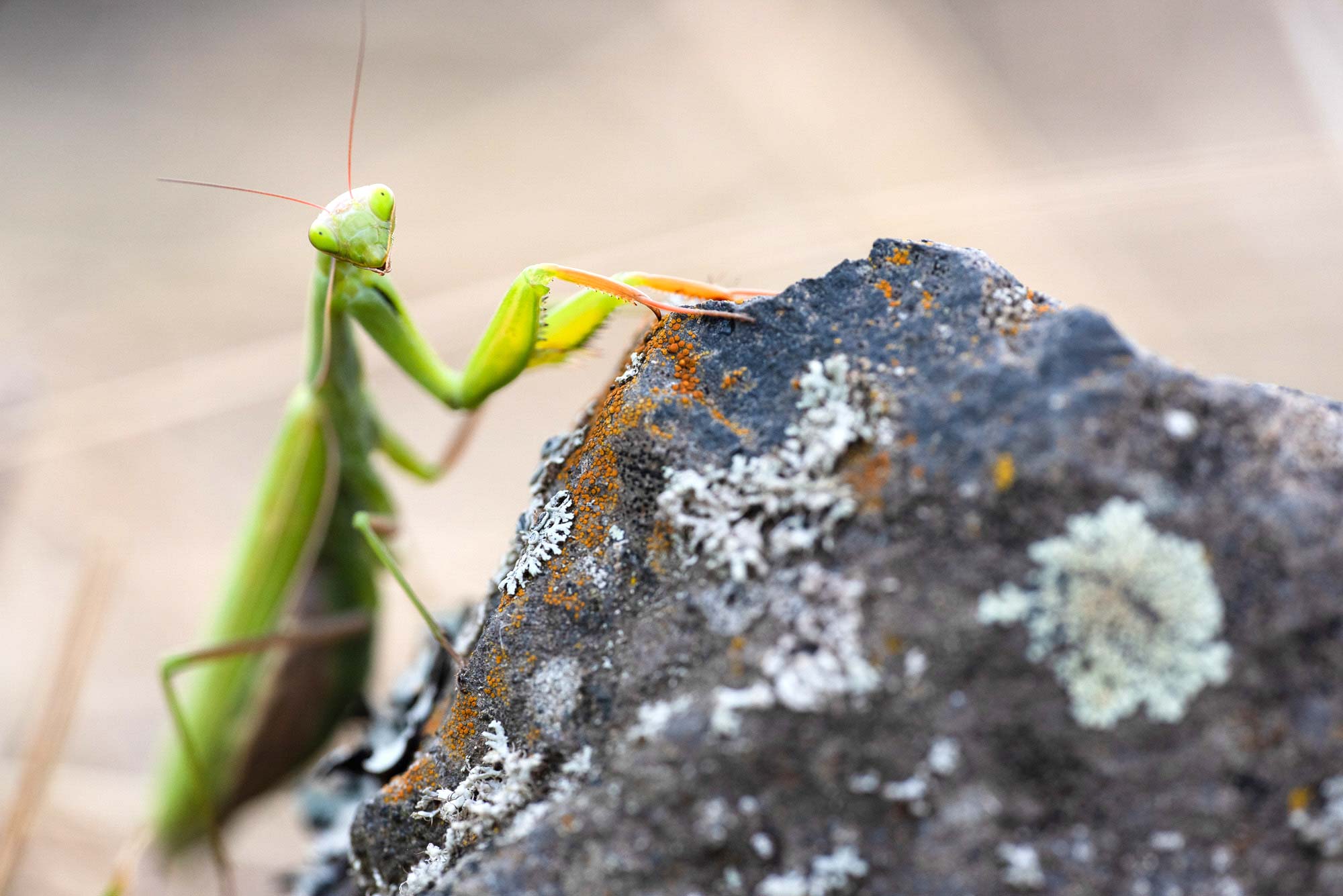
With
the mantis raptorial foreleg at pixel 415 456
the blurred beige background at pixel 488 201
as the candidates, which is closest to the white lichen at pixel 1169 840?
the mantis raptorial foreleg at pixel 415 456

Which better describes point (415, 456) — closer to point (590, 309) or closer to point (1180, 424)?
point (590, 309)

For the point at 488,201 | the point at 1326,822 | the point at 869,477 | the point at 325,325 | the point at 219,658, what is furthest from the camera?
the point at 488,201

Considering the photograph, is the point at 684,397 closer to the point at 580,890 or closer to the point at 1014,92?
the point at 580,890

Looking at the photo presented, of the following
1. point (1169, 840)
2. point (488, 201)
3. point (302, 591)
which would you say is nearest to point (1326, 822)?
point (1169, 840)

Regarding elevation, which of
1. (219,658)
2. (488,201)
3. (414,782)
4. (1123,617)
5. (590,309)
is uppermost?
(488,201)

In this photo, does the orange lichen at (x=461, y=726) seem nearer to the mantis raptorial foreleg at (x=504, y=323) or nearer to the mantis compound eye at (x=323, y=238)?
the mantis raptorial foreleg at (x=504, y=323)

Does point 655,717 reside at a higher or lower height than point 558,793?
higher

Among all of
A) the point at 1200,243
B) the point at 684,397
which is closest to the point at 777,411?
the point at 684,397
